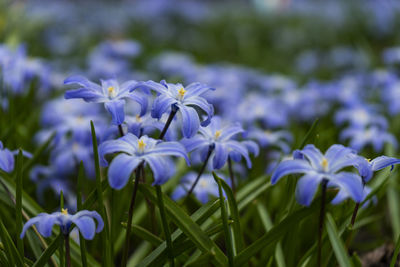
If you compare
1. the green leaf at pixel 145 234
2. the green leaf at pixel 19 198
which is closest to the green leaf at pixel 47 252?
the green leaf at pixel 19 198

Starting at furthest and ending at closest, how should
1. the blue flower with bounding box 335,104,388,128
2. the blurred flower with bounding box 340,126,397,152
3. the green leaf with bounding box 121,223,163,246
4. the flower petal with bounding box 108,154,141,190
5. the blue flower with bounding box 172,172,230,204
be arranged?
the blue flower with bounding box 335,104,388,128 → the blurred flower with bounding box 340,126,397,152 → the blue flower with bounding box 172,172,230,204 → the green leaf with bounding box 121,223,163,246 → the flower petal with bounding box 108,154,141,190

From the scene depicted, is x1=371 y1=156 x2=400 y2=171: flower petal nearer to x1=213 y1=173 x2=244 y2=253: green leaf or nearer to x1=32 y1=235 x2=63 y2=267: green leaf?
x1=213 y1=173 x2=244 y2=253: green leaf

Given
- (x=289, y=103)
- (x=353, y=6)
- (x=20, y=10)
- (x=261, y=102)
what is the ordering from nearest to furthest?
1. (x=261, y=102)
2. (x=289, y=103)
3. (x=20, y=10)
4. (x=353, y=6)

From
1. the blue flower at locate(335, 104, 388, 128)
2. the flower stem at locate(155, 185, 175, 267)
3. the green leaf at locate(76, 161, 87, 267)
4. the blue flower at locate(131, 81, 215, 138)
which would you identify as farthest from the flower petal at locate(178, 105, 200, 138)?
the blue flower at locate(335, 104, 388, 128)

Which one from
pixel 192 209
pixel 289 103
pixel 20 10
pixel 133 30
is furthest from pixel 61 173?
pixel 133 30

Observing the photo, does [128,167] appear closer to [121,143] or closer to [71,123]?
[121,143]

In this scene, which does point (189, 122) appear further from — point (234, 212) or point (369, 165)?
point (369, 165)

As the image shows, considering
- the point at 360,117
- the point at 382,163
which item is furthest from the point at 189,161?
the point at 360,117
